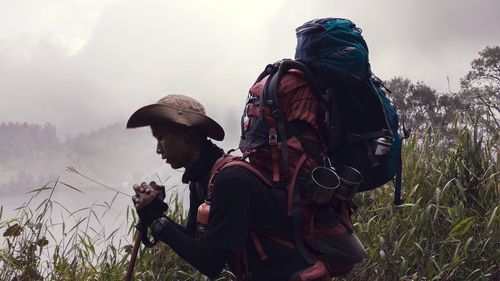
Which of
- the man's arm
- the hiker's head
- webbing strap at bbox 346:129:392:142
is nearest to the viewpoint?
the man's arm

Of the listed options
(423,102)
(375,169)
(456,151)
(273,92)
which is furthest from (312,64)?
(423,102)

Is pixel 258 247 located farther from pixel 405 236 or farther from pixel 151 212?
pixel 405 236

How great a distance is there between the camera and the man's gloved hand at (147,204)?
2879 mm

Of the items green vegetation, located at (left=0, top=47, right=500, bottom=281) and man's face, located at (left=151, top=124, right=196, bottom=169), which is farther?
green vegetation, located at (left=0, top=47, right=500, bottom=281)

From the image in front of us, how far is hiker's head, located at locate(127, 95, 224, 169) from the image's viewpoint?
2904mm

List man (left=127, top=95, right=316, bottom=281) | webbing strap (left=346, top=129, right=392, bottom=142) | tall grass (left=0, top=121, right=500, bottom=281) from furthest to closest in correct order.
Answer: tall grass (left=0, top=121, right=500, bottom=281), webbing strap (left=346, top=129, right=392, bottom=142), man (left=127, top=95, right=316, bottom=281)

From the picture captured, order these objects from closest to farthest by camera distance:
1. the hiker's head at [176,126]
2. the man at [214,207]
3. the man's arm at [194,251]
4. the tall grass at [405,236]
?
1. the man at [214,207]
2. the man's arm at [194,251]
3. the hiker's head at [176,126]
4. the tall grass at [405,236]

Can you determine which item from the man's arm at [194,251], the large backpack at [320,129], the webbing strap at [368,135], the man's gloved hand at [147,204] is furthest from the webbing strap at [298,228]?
the man's gloved hand at [147,204]

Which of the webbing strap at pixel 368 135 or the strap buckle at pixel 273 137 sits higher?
the strap buckle at pixel 273 137

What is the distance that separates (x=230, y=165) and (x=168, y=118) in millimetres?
361

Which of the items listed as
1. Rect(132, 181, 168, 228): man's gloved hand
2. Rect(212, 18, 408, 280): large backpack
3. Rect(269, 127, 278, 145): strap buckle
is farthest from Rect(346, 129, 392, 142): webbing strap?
Rect(132, 181, 168, 228): man's gloved hand

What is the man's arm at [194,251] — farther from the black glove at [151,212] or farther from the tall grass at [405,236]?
the tall grass at [405,236]

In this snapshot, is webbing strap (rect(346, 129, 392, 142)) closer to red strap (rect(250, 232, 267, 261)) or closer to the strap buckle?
the strap buckle

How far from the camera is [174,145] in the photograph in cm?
294
